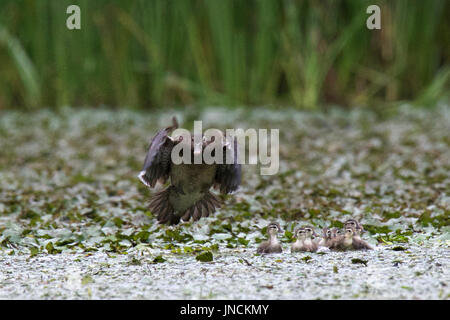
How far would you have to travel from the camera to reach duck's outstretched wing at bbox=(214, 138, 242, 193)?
12.1ft

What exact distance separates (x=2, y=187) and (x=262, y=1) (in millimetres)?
3622

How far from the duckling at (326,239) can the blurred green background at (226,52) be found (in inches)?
181

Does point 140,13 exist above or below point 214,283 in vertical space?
above

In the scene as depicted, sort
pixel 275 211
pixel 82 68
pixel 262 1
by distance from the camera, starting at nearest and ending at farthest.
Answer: pixel 275 211, pixel 262 1, pixel 82 68

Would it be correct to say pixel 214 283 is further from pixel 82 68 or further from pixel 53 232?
pixel 82 68

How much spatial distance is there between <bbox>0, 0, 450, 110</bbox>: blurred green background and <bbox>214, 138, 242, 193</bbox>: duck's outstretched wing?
4363 mm

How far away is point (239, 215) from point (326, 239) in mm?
849

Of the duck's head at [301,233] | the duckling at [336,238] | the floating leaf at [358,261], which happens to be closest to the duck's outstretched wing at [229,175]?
the duck's head at [301,233]

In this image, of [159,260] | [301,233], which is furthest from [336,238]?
[159,260]

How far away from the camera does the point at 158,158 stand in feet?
11.8

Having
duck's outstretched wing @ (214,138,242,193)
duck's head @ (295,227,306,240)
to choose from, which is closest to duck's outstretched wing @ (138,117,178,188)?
duck's outstretched wing @ (214,138,242,193)
